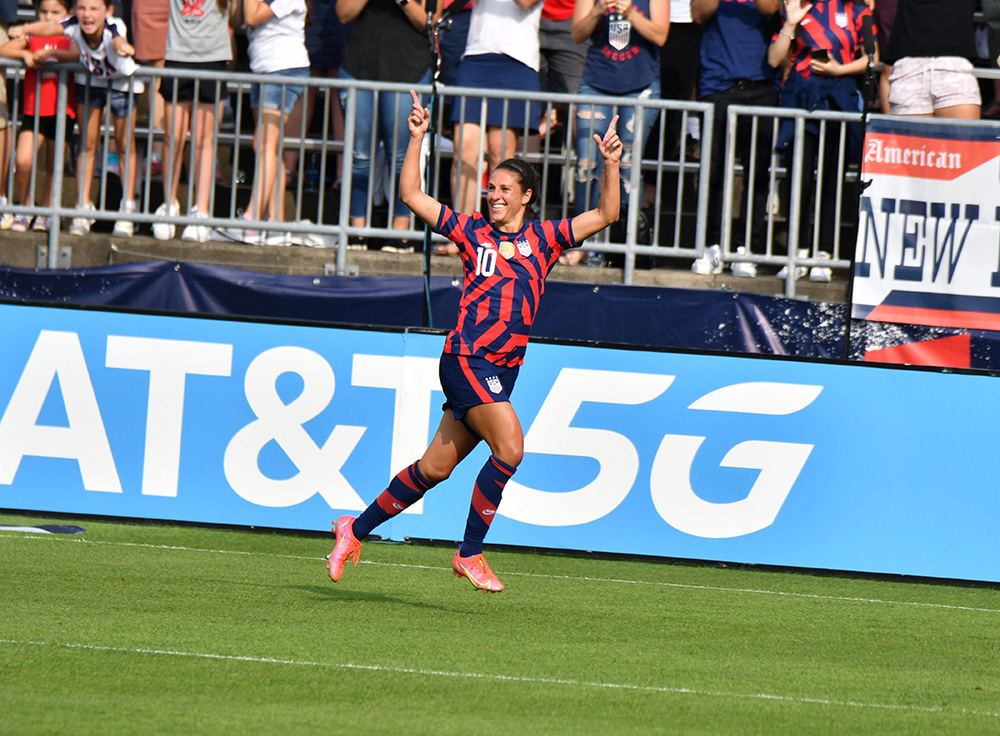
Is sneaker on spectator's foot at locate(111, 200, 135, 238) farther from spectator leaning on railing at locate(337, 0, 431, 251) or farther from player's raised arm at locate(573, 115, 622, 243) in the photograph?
player's raised arm at locate(573, 115, 622, 243)

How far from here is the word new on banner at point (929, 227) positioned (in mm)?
10039

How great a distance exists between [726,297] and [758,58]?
216 cm

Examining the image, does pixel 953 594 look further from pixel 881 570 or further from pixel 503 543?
pixel 503 543

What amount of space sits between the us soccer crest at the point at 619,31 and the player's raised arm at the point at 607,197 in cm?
402

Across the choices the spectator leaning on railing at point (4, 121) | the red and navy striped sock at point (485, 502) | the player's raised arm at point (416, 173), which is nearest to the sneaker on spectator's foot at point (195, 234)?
the spectator leaning on railing at point (4, 121)

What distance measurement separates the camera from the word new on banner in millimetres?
10039

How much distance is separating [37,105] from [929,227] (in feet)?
23.5

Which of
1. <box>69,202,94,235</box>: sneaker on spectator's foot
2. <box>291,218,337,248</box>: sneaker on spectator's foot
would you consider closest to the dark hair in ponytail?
<box>291,218,337,248</box>: sneaker on spectator's foot

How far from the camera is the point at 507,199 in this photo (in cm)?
733

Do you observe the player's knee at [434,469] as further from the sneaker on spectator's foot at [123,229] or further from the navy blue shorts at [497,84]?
the sneaker on spectator's foot at [123,229]

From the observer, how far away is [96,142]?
1154cm

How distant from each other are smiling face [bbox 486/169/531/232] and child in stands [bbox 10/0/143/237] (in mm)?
5037

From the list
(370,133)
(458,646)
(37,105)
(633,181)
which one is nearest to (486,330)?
(458,646)

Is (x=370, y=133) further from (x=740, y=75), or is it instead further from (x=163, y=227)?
(x=740, y=75)
